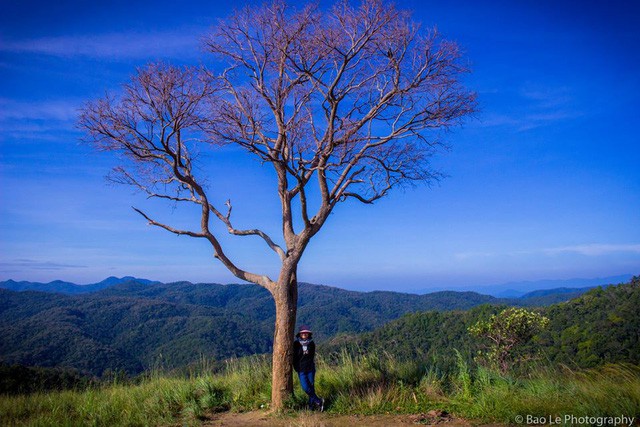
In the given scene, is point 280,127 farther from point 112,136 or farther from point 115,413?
point 115,413

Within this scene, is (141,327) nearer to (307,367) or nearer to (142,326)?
(142,326)

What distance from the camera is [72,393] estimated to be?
8867 mm

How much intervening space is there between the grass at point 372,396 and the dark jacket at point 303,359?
1.83 ft

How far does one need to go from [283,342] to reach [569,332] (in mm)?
43732

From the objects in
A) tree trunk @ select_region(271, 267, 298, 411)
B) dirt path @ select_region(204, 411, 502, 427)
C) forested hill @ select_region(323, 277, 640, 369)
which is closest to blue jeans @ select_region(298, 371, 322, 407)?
tree trunk @ select_region(271, 267, 298, 411)

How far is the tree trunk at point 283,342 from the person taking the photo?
6988mm

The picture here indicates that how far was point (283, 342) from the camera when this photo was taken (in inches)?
281

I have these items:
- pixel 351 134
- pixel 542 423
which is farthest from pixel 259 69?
pixel 542 423

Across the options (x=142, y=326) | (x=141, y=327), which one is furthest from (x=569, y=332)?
(x=142, y=326)

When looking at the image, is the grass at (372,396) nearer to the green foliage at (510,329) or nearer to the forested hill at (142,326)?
the green foliage at (510,329)

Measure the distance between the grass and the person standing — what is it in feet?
0.78

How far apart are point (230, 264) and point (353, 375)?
3260mm

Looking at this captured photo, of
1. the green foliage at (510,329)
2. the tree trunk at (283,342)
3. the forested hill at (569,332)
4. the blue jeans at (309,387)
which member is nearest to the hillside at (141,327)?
the forested hill at (569,332)

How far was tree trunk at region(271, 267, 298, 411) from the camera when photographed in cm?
699
